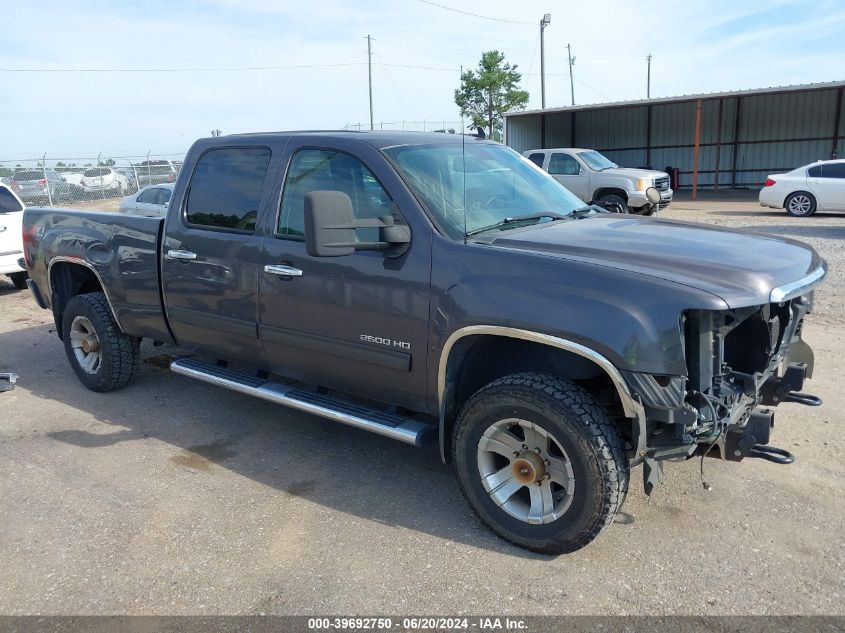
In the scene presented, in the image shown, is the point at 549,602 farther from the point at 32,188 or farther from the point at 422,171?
the point at 32,188

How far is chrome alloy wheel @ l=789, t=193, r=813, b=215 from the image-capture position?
57.1 ft

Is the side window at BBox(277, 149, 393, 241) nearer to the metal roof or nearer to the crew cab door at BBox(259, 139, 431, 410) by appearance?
the crew cab door at BBox(259, 139, 431, 410)

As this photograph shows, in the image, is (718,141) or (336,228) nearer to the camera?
(336,228)

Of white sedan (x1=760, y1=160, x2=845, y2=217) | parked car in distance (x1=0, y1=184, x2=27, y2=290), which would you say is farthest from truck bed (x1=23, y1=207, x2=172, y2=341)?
white sedan (x1=760, y1=160, x2=845, y2=217)

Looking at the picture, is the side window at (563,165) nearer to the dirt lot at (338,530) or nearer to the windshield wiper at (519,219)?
the dirt lot at (338,530)

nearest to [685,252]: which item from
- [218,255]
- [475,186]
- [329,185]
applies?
[475,186]

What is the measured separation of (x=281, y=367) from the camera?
Answer: 429 cm

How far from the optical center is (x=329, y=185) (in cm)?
403

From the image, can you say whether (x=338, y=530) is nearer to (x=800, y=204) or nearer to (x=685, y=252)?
(x=685, y=252)

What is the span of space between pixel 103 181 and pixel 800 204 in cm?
2318

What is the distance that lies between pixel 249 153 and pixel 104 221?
4.98 ft

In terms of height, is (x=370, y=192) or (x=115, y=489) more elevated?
(x=370, y=192)

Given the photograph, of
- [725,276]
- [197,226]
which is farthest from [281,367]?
[725,276]

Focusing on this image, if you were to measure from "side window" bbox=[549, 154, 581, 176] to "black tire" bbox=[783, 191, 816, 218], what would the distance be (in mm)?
5498
